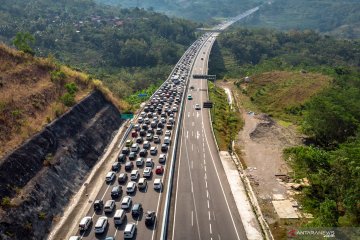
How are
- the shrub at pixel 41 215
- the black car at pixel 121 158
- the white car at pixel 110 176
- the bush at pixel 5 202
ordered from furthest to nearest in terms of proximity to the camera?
1. the black car at pixel 121 158
2. the white car at pixel 110 176
3. the shrub at pixel 41 215
4. the bush at pixel 5 202

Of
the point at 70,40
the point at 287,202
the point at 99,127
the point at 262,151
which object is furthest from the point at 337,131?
the point at 70,40

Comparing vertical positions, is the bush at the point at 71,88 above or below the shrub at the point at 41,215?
above

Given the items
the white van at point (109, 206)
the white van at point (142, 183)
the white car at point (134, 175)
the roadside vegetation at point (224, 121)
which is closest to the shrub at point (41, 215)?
the white van at point (109, 206)

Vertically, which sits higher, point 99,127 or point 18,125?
point 18,125

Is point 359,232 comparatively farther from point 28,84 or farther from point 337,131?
point 28,84

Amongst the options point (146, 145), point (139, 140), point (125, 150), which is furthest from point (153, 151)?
point (139, 140)

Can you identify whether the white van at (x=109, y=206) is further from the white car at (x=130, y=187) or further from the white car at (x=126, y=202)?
the white car at (x=130, y=187)
